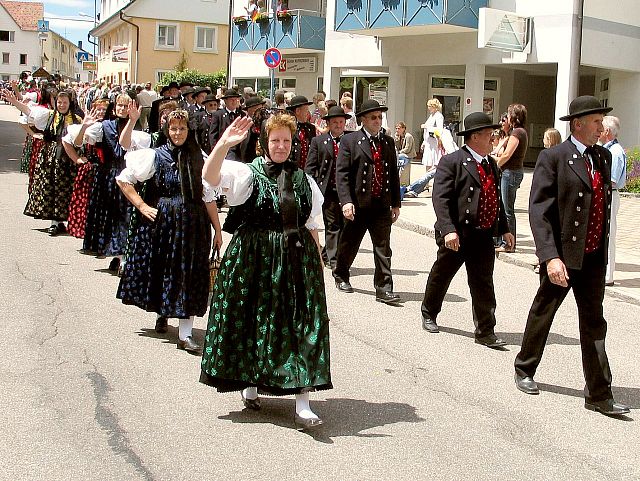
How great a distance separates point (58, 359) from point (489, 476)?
334cm

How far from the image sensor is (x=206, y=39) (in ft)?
201

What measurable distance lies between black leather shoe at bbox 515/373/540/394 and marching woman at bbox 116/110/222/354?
2.32 meters

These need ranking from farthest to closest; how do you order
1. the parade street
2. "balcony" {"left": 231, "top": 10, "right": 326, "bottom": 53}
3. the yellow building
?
the yellow building
"balcony" {"left": 231, "top": 10, "right": 326, "bottom": 53}
the parade street

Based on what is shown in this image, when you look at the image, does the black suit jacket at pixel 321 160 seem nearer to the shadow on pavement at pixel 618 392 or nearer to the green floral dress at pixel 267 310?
the shadow on pavement at pixel 618 392

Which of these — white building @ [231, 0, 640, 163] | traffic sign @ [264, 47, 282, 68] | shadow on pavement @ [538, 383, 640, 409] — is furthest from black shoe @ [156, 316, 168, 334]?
traffic sign @ [264, 47, 282, 68]

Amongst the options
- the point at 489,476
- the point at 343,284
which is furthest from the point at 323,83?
the point at 489,476

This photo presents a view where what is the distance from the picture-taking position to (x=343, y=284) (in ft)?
32.7

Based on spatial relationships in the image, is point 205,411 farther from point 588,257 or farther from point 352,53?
point 352,53

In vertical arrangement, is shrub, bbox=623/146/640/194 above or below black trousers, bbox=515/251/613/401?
above

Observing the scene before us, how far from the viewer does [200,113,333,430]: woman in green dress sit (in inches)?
212

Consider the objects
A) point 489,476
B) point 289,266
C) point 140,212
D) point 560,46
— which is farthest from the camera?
point 560,46

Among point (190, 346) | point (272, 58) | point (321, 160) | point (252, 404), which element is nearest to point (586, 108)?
point (252, 404)

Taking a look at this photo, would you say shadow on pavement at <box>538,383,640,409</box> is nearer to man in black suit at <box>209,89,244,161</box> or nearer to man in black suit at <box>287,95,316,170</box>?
man in black suit at <box>287,95,316,170</box>

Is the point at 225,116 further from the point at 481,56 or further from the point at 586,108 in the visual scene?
the point at 481,56
